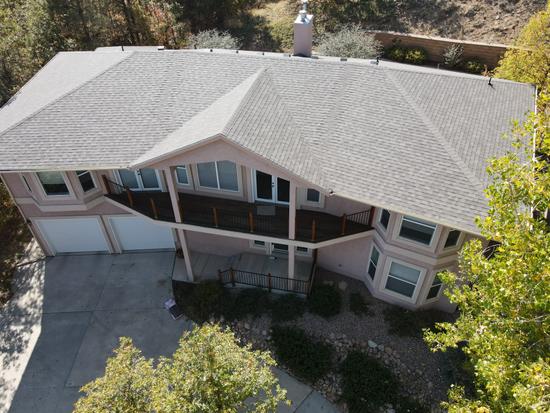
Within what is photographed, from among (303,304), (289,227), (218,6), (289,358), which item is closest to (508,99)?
(289,227)

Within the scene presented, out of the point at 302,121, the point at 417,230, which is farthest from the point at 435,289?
the point at 302,121

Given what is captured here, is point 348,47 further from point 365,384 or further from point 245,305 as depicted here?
point 365,384

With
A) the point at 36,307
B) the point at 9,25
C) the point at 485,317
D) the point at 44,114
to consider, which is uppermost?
the point at 9,25

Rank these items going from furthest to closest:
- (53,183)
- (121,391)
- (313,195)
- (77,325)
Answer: (77,325) → (53,183) → (313,195) → (121,391)

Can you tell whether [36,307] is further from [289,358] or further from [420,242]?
[420,242]

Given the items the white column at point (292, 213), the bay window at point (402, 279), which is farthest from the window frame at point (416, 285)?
the white column at point (292, 213)

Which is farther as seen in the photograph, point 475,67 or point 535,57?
point 475,67
